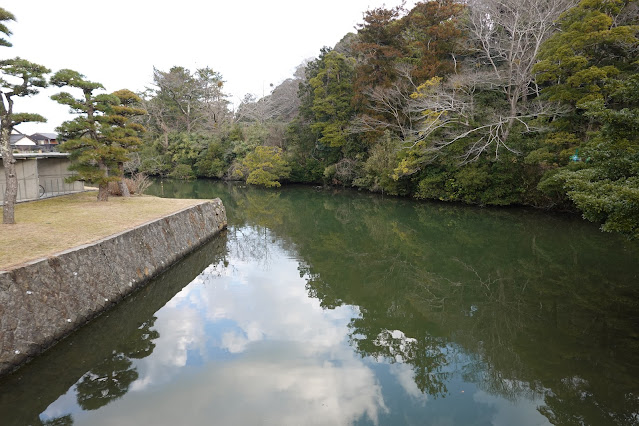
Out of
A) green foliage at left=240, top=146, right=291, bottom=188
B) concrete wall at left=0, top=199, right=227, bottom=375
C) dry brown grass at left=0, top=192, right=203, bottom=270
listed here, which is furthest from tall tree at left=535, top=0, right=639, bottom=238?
green foliage at left=240, top=146, right=291, bottom=188

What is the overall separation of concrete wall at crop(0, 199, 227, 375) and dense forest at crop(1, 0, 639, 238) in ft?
19.8

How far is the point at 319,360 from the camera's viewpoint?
18.5ft

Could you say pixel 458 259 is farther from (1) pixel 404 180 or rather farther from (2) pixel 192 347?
(1) pixel 404 180

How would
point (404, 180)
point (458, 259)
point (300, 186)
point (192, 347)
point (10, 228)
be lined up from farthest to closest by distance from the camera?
point (300, 186), point (404, 180), point (458, 259), point (10, 228), point (192, 347)

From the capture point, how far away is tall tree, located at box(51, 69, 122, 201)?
12.1 m

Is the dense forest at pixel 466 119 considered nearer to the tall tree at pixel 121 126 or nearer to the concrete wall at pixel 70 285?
the tall tree at pixel 121 126

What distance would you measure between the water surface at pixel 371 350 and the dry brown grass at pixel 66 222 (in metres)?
1.54

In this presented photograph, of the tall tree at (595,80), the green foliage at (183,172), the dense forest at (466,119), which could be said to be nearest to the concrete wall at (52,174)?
the dense forest at (466,119)

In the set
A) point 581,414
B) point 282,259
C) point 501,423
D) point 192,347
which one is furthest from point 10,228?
point 581,414

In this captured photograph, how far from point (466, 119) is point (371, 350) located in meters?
15.2

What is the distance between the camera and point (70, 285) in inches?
241

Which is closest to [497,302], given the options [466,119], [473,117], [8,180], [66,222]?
[66,222]

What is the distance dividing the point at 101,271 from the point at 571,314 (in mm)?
8685

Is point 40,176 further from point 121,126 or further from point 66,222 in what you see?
point 66,222
